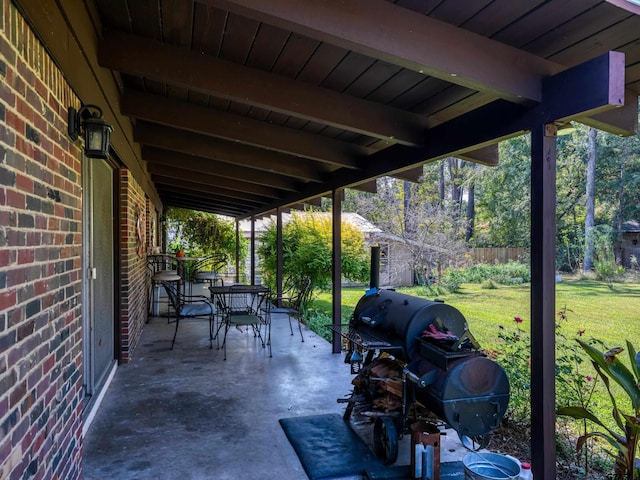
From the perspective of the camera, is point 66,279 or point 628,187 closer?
point 66,279

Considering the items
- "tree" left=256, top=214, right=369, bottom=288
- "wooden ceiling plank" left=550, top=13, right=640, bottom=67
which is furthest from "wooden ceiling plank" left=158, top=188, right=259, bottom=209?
"wooden ceiling plank" left=550, top=13, right=640, bottom=67

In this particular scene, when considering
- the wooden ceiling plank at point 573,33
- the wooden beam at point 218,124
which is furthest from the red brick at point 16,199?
the wooden beam at point 218,124

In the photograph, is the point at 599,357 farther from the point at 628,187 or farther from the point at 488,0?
the point at 628,187

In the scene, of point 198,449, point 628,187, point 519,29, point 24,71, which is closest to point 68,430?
point 198,449

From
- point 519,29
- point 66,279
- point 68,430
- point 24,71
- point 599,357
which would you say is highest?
point 519,29

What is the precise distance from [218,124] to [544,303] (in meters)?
3.19

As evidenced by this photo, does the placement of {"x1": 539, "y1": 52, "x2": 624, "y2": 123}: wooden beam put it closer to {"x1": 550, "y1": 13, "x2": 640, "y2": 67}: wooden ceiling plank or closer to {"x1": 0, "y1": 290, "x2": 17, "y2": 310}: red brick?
{"x1": 550, "y1": 13, "x2": 640, "y2": 67}: wooden ceiling plank

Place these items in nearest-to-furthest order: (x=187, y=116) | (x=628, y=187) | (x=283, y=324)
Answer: (x=187, y=116), (x=283, y=324), (x=628, y=187)

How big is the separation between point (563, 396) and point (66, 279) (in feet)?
11.9

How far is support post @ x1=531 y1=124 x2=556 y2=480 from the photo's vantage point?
7.75 feet

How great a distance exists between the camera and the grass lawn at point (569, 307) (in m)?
7.14

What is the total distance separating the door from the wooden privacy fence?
1561 centimetres

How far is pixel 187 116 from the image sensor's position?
13.4 feet

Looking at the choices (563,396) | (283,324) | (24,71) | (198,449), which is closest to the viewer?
(24,71)
